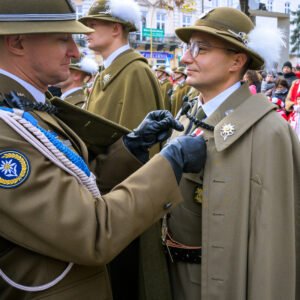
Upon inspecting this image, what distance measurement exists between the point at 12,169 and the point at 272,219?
3.81ft

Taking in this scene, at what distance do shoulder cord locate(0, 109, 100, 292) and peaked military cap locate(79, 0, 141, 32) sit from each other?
97.4 inches

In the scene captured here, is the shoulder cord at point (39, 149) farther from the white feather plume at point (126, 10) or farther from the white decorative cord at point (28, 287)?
the white feather plume at point (126, 10)

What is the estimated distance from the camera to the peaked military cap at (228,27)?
7.22 feet

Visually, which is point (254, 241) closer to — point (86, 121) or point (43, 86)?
point (86, 121)

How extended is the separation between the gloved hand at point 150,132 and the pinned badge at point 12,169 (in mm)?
796

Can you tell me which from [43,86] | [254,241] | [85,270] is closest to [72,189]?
[85,270]

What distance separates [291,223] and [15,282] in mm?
1224

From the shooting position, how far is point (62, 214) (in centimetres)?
147

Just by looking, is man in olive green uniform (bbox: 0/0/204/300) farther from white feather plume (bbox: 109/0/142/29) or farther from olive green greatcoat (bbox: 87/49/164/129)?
white feather plume (bbox: 109/0/142/29)

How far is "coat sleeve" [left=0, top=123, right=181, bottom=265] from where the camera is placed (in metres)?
1.44

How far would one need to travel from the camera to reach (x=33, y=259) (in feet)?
5.16

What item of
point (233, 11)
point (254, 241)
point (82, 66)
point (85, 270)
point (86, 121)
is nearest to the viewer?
point (85, 270)

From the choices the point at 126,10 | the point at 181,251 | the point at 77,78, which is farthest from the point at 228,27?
the point at 77,78

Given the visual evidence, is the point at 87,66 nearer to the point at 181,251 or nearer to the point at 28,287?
the point at 181,251
